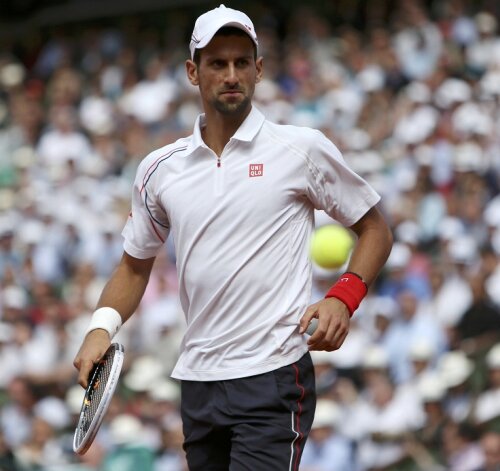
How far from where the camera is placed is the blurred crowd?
364 inches

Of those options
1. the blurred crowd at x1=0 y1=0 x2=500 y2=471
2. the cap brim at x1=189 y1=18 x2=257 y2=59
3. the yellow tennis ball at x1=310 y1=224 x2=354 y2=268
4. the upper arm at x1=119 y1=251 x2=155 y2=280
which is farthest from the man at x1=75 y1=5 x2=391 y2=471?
the blurred crowd at x1=0 y1=0 x2=500 y2=471

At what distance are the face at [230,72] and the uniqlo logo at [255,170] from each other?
7.9 inches

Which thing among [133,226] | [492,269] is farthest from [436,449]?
[133,226]

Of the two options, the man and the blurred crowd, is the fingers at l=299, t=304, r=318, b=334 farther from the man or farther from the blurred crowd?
the blurred crowd

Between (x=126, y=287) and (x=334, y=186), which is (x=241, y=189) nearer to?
(x=334, y=186)

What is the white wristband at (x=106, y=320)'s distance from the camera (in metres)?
4.48

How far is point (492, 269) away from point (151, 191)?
5.77 m

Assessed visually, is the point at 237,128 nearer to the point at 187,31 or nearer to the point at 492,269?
the point at 492,269

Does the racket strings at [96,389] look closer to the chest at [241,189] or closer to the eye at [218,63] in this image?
the chest at [241,189]

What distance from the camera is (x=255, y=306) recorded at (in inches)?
165

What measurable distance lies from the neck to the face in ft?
0.13

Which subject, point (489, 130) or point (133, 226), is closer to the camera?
point (133, 226)

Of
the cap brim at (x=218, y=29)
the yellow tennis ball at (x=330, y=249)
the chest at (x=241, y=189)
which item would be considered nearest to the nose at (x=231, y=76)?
the cap brim at (x=218, y=29)

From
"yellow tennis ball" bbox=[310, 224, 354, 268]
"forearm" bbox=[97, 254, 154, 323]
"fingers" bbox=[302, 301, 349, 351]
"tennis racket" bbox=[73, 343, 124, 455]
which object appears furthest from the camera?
"yellow tennis ball" bbox=[310, 224, 354, 268]
